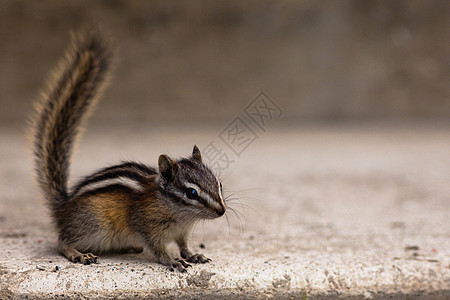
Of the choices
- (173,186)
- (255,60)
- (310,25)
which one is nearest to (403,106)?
(310,25)

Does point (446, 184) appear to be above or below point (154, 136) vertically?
below

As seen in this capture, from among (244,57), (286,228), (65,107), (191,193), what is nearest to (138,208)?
(191,193)

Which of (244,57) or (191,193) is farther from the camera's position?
(244,57)

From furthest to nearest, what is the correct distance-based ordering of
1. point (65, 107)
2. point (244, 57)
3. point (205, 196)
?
point (244, 57) → point (65, 107) → point (205, 196)

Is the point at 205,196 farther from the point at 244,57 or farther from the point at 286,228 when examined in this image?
the point at 244,57

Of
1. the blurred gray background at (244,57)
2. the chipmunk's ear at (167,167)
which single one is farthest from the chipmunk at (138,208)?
the blurred gray background at (244,57)

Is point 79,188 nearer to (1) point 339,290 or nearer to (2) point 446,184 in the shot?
(1) point 339,290

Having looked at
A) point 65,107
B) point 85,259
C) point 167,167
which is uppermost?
point 65,107
